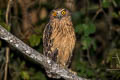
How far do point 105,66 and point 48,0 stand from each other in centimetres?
190

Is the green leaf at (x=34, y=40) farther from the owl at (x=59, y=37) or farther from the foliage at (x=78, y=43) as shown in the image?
the owl at (x=59, y=37)

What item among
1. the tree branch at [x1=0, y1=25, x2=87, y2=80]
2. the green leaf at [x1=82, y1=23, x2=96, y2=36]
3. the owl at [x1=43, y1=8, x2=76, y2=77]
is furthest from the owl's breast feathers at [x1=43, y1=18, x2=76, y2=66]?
the tree branch at [x1=0, y1=25, x2=87, y2=80]

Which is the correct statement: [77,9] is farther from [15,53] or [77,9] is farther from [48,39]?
[48,39]

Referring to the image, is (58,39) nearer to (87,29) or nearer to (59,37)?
(59,37)

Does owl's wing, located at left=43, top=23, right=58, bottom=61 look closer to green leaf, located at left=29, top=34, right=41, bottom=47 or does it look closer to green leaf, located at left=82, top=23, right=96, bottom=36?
green leaf, located at left=29, top=34, right=41, bottom=47

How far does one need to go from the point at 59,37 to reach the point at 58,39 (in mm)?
33

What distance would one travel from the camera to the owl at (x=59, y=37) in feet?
13.3

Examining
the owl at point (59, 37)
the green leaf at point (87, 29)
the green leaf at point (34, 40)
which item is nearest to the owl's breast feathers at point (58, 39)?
the owl at point (59, 37)

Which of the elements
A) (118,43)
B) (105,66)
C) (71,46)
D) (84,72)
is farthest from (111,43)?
(71,46)

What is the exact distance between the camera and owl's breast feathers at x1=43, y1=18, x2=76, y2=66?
4.06m

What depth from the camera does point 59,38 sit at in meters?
4.05

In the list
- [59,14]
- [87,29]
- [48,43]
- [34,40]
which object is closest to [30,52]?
[48,43]

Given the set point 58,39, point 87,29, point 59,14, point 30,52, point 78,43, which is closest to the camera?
point 30,52

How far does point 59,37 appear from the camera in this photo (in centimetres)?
405
